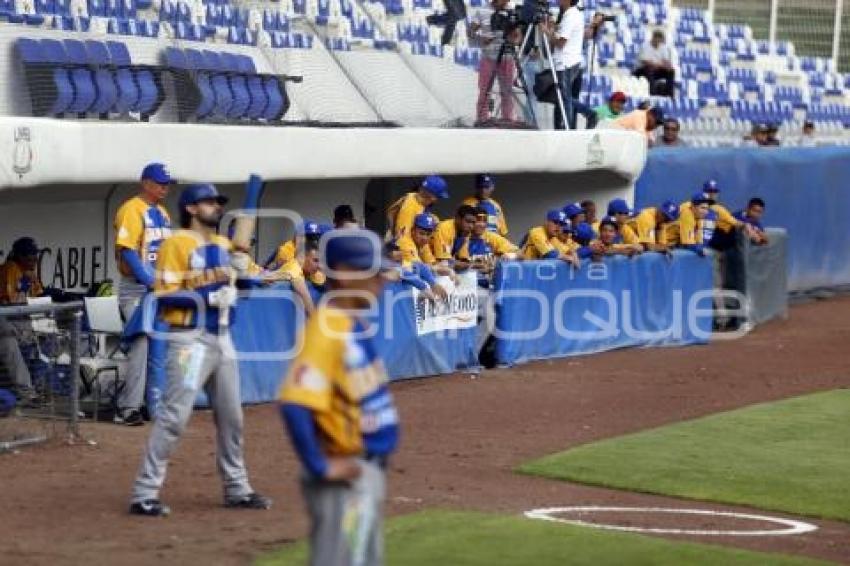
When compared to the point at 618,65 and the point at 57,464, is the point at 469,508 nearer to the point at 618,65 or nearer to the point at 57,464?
the point at 57,464

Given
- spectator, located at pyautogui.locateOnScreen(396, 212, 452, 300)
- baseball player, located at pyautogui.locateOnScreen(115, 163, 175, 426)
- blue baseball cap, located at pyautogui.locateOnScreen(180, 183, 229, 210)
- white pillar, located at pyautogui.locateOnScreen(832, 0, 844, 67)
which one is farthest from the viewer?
white pillar, located at pyautogui.locateOnScreen(832, 0, 844, 67)

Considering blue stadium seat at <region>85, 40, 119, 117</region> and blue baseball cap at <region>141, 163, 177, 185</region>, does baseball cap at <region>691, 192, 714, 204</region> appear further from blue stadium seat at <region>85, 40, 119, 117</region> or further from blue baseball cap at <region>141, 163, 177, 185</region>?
blue baseball cap at <region>141, 163, 177, 185</region>

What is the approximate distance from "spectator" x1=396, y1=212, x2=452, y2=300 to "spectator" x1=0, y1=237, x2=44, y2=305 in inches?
124

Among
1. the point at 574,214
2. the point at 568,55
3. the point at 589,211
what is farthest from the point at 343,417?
the point at 568,55

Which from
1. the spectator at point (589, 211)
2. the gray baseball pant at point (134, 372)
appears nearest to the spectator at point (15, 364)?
the gray baseball pant at point (134, 372)

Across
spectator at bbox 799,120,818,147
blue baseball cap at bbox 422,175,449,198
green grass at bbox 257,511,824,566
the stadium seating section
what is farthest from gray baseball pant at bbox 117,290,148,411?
spectator at bbox 799,120,818,147

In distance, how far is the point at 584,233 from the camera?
17.8 meters

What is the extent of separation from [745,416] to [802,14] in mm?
22618

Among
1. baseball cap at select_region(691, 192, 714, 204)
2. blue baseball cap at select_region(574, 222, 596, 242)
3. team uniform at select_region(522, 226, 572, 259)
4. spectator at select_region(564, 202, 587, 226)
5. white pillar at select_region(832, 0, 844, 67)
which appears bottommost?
team uniform at select_region(522, 226, 572, 259)

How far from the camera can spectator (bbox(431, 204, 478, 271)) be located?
53.4 ft

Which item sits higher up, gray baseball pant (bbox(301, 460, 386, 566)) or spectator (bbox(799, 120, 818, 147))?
spectator (bbox(799, 120, 818, 147))

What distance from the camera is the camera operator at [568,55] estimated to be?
19938 millimetres

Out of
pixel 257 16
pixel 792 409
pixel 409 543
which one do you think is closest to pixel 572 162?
pixel 257 16

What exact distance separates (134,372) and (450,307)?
4.17m
